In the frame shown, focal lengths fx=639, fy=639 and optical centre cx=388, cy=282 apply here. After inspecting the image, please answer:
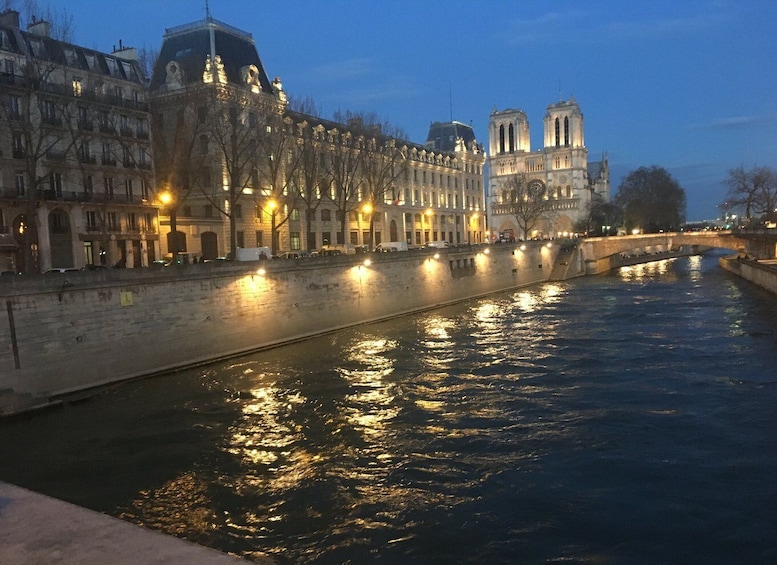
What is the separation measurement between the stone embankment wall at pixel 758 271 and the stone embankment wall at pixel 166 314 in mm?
27146

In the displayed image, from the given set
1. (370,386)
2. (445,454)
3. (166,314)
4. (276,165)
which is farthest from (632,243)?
(445,454)

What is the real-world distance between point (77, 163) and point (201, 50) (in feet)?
52.2

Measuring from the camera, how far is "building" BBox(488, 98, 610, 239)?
146125mm

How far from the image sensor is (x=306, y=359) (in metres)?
29.8

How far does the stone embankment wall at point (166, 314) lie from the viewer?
2292 cm

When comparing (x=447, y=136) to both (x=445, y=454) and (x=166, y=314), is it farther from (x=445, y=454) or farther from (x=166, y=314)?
(x=445, y=454)

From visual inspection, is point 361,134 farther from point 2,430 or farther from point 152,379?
point 2,430

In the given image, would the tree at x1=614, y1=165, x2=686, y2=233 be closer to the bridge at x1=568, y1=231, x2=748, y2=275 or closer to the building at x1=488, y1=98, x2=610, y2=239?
the building at x1=488, y1=98, x2=610, y2=239

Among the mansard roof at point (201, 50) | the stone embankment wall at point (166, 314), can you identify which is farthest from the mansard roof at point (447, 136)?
the stone embankment wall at point (166, 314)

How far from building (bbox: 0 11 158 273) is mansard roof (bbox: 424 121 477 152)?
58.6m

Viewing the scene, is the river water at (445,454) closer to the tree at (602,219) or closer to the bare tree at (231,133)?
the bare tree at (231,133)

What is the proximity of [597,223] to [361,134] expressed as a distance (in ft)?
315

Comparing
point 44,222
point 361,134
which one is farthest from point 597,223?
point 44,222

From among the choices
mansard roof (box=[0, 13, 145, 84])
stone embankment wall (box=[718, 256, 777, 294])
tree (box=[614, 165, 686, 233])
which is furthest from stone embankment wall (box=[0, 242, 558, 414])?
tree (box=[614, 165, 686, 233])
